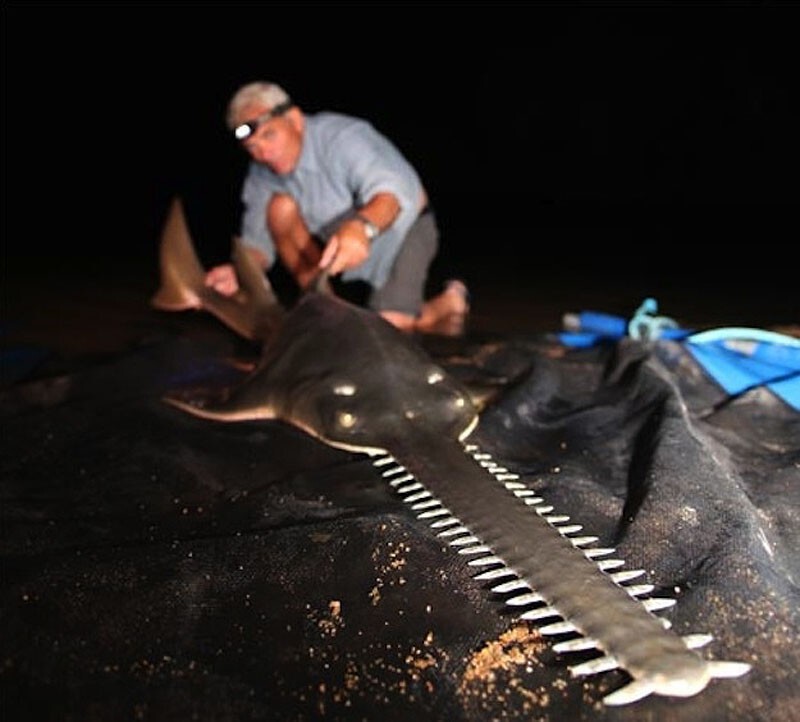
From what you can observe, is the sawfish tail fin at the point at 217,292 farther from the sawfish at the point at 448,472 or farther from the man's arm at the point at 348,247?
the man's arm at the point at 348,247

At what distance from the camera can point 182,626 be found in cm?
145

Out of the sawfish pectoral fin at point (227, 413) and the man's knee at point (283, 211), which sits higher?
the man's knee at point (283, 211)

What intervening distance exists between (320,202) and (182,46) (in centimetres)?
2148

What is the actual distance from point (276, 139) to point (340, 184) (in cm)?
46

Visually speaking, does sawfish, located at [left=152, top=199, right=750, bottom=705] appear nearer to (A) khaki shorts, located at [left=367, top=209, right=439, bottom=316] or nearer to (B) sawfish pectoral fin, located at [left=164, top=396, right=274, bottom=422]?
(B) sawfish pectoral fin, located at [left=164, top=396, right=274, bottom=422]

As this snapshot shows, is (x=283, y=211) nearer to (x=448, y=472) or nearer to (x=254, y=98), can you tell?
(x=254, y=98)

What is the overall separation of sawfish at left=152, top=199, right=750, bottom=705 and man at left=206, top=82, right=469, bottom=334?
0.65 metres

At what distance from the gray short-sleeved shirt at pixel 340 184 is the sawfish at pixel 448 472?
2.63 ft

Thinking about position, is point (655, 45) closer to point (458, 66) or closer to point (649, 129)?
point (649, 129)

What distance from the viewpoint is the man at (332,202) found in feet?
12.4

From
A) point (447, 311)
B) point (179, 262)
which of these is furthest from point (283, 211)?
point (447, 311)

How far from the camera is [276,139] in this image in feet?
12.7

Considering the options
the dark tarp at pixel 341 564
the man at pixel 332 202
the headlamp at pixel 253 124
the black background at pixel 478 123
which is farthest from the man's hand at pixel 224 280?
the black background at pixel 478 123

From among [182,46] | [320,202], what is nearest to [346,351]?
[320,202]
